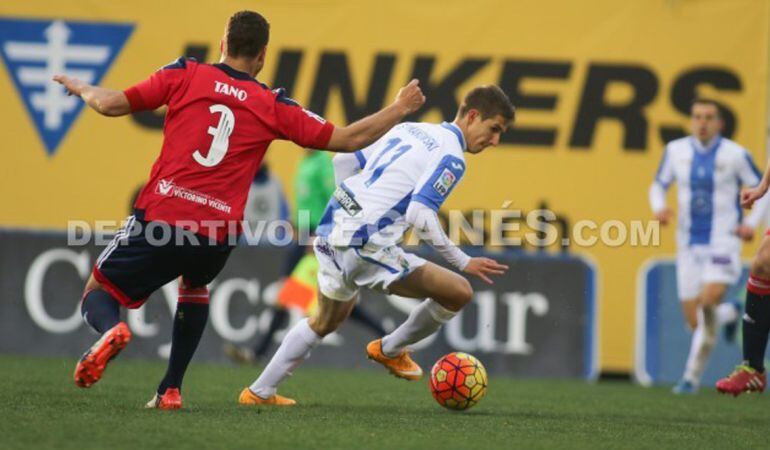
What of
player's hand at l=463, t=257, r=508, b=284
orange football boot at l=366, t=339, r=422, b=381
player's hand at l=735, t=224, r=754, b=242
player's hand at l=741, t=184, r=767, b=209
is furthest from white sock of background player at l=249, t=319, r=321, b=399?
player's hand at l=735, t=224, r=754, b=242

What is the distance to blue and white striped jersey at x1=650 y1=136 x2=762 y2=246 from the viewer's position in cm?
1119

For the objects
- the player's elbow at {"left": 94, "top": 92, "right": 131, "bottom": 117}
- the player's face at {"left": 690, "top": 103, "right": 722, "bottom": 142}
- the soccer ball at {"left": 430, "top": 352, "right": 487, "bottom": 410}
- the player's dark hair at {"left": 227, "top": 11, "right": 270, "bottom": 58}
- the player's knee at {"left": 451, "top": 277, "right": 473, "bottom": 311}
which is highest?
the player's face at {"left": 690, "top": 103, "right": 722, "bottom": 142}

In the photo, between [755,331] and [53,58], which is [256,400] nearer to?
[755,331]

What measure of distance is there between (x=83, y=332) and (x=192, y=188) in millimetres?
6114

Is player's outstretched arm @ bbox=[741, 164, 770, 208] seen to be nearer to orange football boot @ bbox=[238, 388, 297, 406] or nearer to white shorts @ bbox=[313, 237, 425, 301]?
white shorts @ bbox=[313, 237, 425, 301]

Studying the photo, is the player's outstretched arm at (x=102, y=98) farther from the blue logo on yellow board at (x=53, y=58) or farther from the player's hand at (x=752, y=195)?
the blue logo on yellow board at (x=53, y=58)

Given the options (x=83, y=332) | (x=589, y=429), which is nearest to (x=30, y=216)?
(x=83, y=332)

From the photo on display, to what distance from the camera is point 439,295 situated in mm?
7191

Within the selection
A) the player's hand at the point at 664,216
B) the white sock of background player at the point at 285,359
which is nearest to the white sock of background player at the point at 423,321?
the white sock of background player at the point at 285,359

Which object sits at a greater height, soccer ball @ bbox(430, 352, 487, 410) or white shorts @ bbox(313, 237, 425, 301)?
white shorts @ bbox(313, 237, 425, 301)

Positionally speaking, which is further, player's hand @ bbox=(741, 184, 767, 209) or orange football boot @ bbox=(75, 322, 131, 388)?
player's hand @ bbox=(741, 184, 767, 209)

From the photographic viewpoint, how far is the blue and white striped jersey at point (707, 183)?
1119cm

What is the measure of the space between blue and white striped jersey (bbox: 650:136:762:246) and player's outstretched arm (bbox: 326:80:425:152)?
16.9ft

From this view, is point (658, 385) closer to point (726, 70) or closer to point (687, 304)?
point (687, 304)
